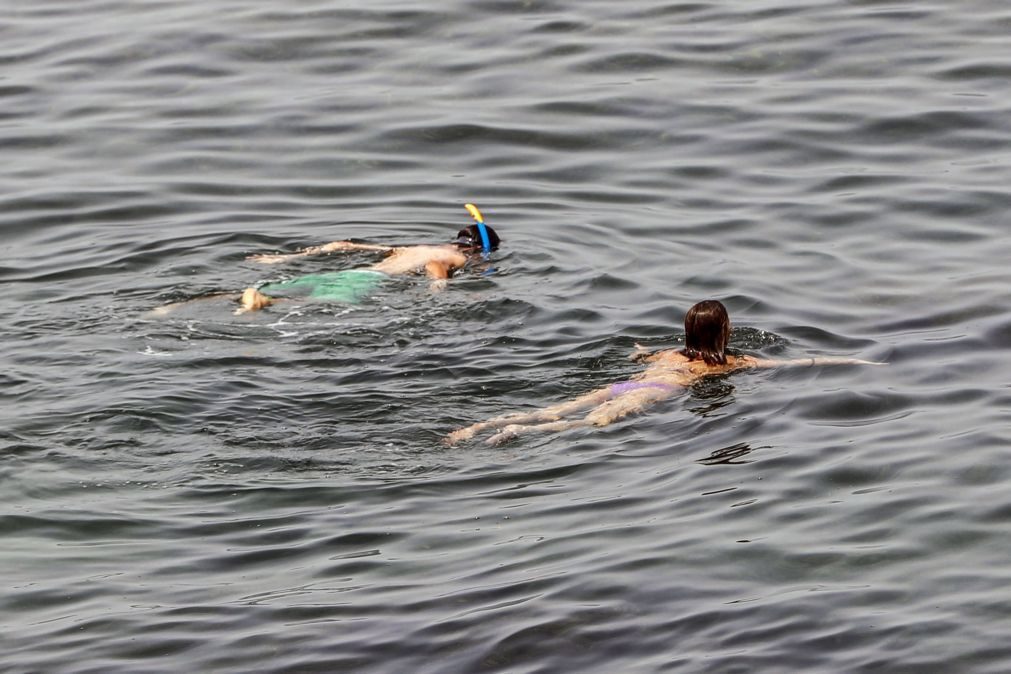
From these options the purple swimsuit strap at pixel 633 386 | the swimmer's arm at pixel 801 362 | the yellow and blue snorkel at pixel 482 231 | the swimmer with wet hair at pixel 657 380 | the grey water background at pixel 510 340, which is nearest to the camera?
the grey water background at pixel 510 340

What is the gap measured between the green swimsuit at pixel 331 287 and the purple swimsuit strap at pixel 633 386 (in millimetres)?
2679

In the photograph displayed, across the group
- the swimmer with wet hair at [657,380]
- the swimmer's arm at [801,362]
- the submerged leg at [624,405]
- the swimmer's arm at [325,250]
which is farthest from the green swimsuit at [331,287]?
the swimmer's arm at [801,362]

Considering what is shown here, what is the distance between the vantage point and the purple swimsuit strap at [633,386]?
34.7ft

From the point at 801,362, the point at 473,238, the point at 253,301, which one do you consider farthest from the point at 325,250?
the point at 801,362

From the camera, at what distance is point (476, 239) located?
536 inches

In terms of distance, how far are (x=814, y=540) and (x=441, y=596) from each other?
2054mm

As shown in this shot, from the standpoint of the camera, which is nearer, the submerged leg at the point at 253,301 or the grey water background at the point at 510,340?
the grey water background at the point at 510,340

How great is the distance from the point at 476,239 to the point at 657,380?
332 centimetres

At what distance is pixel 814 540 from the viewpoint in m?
8.61

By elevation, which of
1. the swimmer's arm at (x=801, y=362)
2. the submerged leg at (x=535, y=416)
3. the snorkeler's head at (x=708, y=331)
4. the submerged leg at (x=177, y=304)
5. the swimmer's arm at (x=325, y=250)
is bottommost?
the swimmer's arm at (x=801, y=362)

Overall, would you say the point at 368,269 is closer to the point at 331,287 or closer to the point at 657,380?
the point at 331,287

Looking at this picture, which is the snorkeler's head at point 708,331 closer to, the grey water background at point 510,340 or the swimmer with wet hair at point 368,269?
the grey water background at point 510,340

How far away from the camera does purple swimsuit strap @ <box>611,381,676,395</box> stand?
10578mm

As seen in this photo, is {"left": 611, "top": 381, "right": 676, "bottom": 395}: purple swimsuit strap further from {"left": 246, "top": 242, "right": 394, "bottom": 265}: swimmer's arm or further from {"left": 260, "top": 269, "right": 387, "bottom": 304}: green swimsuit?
{"left": 246, "top": 242, "right": 394, "bottom": 265}: swimmer's arm
